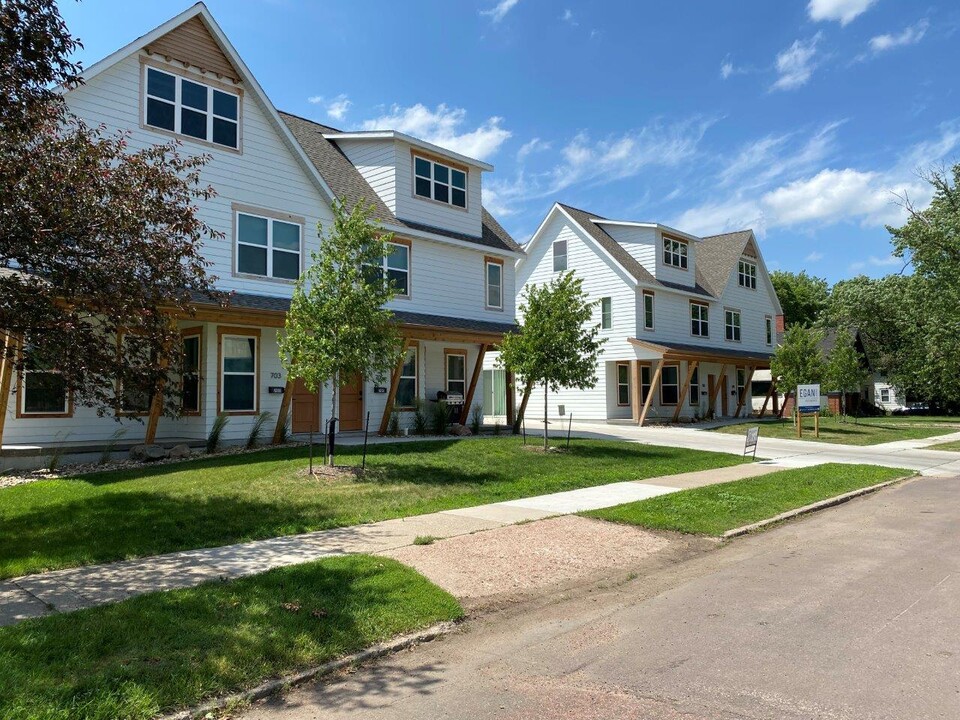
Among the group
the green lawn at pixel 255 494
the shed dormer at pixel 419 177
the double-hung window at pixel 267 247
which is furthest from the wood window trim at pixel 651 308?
the double-hung window at pixel 267 247

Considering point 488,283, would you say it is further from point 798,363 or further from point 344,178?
point 798,363

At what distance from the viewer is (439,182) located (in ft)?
76.7

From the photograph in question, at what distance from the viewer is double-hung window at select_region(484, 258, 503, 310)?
81.0ft

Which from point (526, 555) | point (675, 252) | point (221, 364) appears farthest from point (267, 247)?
point (675, 252)

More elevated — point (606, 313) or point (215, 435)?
point (606, 313)

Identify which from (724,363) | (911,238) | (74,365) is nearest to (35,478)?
(74,365)

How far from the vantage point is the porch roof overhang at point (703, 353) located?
3070 cm

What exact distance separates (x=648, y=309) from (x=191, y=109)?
21642 millimetres

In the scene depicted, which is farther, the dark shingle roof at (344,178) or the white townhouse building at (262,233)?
the dark shingle roof at (344,178)

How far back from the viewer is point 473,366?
973 inches

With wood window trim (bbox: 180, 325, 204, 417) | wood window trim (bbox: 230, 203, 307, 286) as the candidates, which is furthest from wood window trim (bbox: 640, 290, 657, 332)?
wood window trim (bbox: 180, 325, 204, 417)

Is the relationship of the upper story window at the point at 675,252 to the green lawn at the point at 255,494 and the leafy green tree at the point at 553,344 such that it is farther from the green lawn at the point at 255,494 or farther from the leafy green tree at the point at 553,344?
the green lawn at the point at 255,494

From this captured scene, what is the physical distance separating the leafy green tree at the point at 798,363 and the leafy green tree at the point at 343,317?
22.4 metres

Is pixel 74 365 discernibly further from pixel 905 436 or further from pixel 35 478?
pixel 905 436
